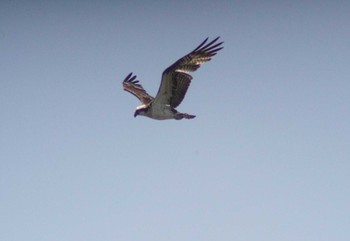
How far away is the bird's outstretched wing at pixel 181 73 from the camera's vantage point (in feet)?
53.4

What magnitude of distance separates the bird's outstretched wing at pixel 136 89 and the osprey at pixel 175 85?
1455 millimetres

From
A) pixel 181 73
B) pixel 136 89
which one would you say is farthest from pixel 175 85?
pixel 136 89

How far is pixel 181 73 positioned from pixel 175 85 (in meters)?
0.47

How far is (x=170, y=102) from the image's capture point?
17.0 m

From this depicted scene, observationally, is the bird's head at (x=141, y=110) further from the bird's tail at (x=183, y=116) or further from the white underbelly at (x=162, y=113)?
the bird's tail at (x=183, y=116)

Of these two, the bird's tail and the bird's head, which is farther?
the bird's head

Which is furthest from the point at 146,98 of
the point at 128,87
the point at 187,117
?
the point at 187,117

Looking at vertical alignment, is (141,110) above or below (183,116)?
above

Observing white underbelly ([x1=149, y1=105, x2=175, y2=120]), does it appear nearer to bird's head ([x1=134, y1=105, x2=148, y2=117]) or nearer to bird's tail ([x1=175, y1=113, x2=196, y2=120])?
bird's tail ([x1=175, y1=113, x2=196, y2=120])

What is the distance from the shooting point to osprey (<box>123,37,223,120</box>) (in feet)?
53.5

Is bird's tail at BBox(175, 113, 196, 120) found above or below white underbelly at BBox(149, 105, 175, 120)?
below

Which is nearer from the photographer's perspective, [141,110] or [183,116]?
[183,116]

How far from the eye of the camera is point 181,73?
16.3 meters

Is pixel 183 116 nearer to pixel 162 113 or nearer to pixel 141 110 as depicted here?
pixel 162 113
